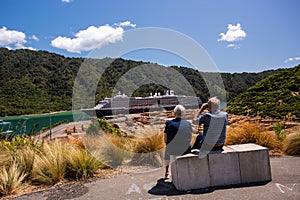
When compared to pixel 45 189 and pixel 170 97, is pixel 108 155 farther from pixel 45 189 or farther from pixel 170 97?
pixel 170 97

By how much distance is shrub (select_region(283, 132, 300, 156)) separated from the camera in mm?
6109

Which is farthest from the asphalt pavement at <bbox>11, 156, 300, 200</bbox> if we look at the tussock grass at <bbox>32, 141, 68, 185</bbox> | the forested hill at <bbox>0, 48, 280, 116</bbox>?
the forested hill at <bbox>0, 48, 280, 116</bbox>

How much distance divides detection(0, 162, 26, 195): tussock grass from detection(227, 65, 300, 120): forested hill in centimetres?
1151

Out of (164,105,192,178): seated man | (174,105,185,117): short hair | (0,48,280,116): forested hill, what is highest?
(0,48,280,116): forested hill

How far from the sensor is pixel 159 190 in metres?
4.25

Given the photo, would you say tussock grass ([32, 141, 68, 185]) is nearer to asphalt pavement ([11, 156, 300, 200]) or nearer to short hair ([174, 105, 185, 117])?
asphalt pavement ([11, 156, 300, 200])

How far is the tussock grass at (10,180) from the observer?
4566mm

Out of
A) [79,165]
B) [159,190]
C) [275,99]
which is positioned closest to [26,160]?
[79,165]

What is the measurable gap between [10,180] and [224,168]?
395 cm

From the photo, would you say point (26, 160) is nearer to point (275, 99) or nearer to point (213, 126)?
point (213, 126)

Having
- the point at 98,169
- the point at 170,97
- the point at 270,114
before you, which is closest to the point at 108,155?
the point at 98,169

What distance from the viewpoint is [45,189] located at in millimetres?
4691

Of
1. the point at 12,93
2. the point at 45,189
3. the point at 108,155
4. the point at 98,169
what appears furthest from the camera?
the point at 12,93

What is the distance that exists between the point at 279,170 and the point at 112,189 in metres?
3.32
